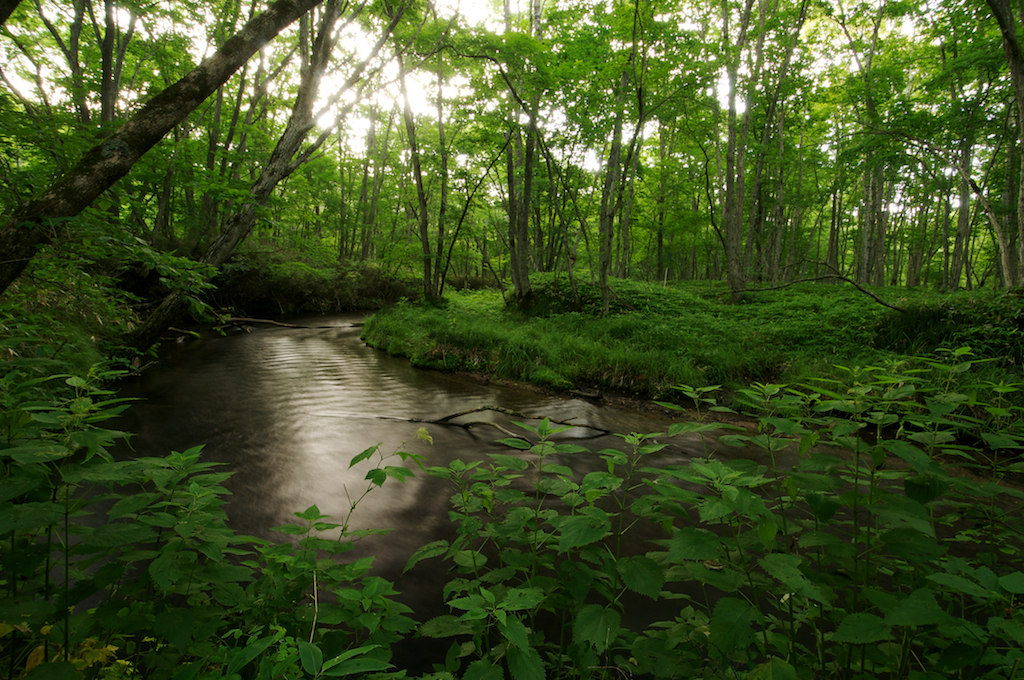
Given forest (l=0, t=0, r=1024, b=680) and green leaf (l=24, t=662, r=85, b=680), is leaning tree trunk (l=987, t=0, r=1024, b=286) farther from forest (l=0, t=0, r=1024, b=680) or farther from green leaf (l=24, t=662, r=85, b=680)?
green leaf (l=24, t=662, r=85, b=680)

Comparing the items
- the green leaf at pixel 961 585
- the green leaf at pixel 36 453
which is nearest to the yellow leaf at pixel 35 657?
the green leaf at pixel 36 453

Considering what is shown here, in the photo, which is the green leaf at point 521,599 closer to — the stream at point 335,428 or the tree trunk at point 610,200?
the stream at point 335,428

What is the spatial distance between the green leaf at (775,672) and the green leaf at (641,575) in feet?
1.21

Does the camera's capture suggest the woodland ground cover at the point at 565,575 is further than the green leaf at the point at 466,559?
No

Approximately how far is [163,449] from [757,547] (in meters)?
6.08

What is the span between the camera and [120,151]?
3.01 metres

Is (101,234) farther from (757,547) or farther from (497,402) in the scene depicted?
(497,402)

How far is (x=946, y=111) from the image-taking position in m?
10.1

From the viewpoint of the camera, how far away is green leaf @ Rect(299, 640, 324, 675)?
936 millimetres

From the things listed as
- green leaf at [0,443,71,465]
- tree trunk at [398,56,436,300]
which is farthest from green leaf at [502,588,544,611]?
tree trunk at [398,56,436,300]

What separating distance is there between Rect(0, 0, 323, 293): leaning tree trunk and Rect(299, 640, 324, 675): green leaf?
10.7 ft

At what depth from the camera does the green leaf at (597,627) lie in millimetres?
1392

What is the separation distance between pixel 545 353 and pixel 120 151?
746 cm

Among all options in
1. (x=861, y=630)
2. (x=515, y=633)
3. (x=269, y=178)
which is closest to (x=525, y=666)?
(x=515, y=633)
